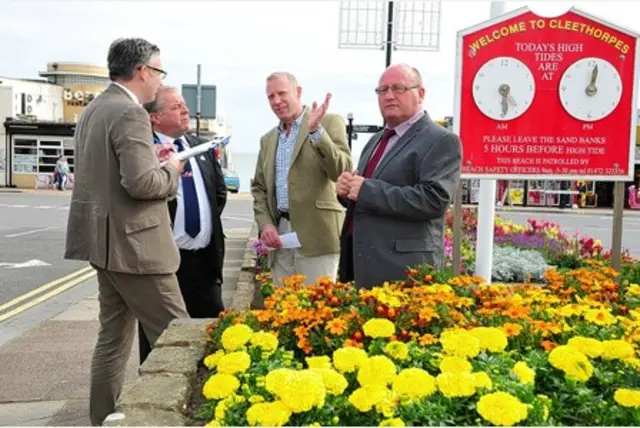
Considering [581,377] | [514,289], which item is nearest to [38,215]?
[514,289]

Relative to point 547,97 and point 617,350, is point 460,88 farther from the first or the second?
point 617,350

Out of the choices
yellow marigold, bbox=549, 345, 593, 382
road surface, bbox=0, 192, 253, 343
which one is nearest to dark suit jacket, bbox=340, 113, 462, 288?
yellow marigold, bbox=549, 345, 593, 382

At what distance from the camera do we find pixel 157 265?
3469 mm

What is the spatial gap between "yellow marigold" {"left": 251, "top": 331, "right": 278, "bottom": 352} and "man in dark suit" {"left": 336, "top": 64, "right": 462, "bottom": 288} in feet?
3.22

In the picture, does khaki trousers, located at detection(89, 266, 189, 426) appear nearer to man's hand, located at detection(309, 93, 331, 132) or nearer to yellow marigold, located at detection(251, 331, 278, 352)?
yellow marigold, located at detection(251, 331, 278, 352)

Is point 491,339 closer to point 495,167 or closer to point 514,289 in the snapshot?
point 514,289

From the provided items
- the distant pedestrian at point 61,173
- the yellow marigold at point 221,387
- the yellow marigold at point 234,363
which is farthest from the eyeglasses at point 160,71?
the distant pedestrian at point 61,173

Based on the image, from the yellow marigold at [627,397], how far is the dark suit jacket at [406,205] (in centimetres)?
144

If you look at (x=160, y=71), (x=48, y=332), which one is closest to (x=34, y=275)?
(x=48, y=332)

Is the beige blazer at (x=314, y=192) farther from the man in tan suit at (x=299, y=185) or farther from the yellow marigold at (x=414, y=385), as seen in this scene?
the yellow marigold at (x=414, y=385)

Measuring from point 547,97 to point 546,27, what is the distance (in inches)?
17.3

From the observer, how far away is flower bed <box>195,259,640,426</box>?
2.19 meters

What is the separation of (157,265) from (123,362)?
651mm

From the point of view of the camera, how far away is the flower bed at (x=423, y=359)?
2.19 meters
